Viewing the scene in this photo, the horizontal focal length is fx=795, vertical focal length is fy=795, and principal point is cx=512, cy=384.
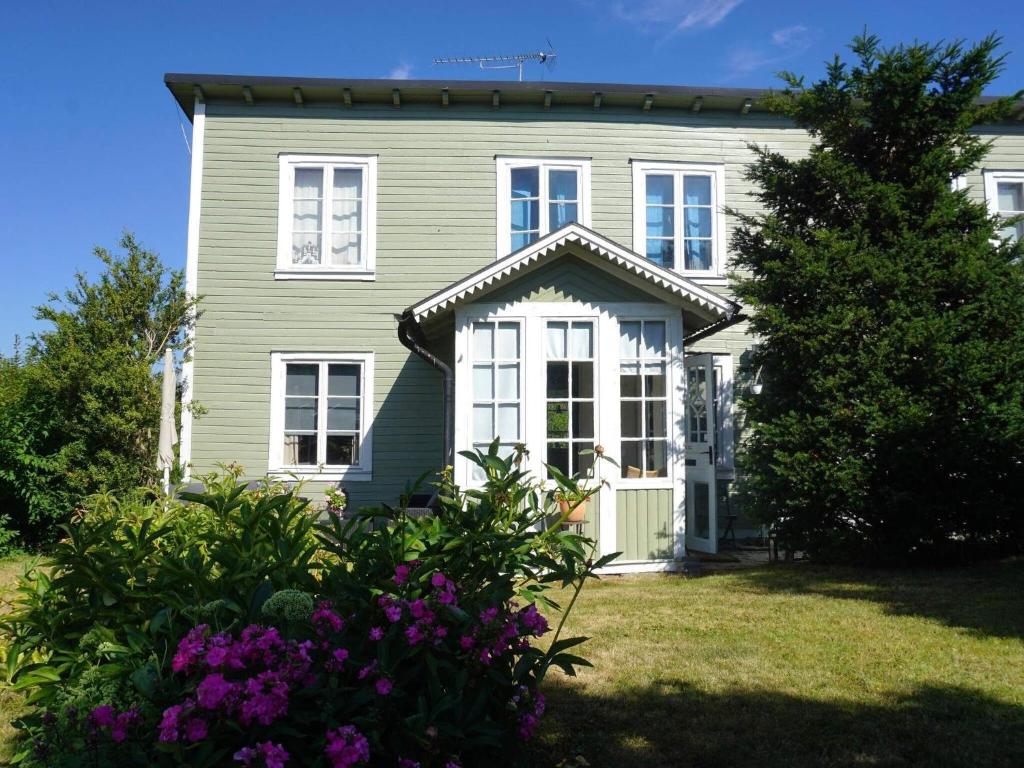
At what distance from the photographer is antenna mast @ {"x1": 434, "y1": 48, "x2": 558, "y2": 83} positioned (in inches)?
569

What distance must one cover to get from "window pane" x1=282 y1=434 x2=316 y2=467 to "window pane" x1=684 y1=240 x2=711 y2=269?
6327mm

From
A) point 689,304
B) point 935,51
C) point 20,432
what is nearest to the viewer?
point 935,51

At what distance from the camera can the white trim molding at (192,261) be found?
11.5 metres

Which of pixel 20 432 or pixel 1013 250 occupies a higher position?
pixel 1013 250

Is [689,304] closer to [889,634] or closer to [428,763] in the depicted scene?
[889,634]

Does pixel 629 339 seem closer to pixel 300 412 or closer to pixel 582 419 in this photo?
pixel 582 419

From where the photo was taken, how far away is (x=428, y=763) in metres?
2.47

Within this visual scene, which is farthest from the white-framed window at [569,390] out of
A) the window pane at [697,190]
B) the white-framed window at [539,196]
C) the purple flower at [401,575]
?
the purple flower at [401,575]

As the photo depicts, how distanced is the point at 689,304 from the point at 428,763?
22.9 ft

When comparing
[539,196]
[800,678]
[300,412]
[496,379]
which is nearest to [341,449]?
[300,412]

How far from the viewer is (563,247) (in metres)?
8.67

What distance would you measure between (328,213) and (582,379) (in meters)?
5.40

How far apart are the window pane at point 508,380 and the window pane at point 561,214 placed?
3971 mm

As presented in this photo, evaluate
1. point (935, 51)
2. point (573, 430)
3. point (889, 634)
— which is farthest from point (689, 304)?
point (889, 634)
